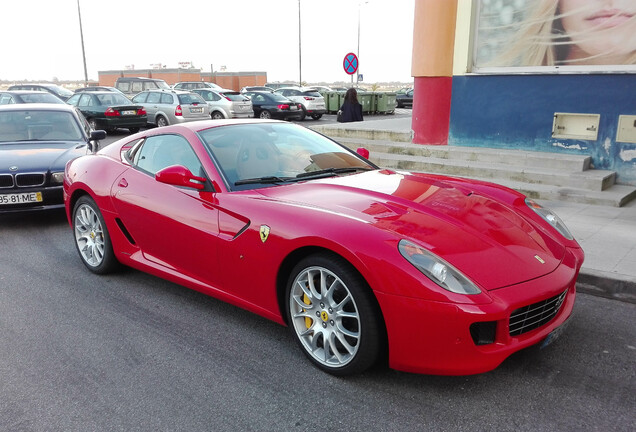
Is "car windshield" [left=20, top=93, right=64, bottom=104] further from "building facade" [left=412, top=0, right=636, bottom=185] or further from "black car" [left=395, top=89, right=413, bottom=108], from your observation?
"black car" [left=395, top=89, right=413, bottom=108]

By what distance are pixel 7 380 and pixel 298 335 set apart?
1687mm

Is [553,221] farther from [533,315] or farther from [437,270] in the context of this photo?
[437,270]

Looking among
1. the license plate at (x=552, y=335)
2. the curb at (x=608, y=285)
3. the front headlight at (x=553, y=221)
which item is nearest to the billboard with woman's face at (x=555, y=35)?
the curb at (x=608, y=285)

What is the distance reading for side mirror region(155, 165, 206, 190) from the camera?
12.1 ft

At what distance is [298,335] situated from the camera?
321 cm

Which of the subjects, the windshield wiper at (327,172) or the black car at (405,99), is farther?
the black car at (405,99)

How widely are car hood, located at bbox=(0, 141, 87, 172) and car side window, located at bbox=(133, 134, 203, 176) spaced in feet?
8.43

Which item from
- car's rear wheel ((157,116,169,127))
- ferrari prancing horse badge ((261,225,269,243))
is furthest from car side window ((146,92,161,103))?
ferrari prancing horse badge ((261,225,269,243))

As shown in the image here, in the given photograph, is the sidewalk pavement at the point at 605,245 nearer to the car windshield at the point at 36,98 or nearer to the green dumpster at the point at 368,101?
the car windshield at the point at 36,98

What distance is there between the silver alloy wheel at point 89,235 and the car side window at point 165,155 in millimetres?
743

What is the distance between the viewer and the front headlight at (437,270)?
264 centimetres

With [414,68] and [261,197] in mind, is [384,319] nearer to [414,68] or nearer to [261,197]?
[261,197]

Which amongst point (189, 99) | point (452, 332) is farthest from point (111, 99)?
point (452, 332)

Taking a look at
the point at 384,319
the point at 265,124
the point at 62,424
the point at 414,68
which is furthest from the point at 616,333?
the point at 414,68
